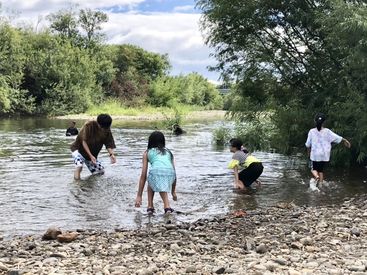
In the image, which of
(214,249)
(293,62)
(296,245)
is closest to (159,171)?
(214,249)

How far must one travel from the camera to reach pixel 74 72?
63.8m

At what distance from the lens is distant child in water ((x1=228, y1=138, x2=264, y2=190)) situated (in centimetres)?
1267

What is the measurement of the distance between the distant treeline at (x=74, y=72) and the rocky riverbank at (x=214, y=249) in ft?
140

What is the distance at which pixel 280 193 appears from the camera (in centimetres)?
1259

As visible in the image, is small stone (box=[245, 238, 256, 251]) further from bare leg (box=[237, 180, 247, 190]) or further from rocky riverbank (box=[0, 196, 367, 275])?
bare leg (box=[237, 180, 247, 190])

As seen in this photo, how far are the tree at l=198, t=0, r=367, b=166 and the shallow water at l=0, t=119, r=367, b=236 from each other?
60.7 inches

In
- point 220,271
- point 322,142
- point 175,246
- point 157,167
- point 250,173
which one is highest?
point 322,142

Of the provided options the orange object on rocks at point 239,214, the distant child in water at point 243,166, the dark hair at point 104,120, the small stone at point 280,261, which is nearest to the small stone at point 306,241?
the small stone at point 280,261

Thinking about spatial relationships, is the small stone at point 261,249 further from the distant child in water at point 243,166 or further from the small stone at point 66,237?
the distant child in water at point 243,166

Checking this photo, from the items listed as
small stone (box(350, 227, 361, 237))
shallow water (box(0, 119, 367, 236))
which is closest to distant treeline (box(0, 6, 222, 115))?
shallow water (box(0, 119, 367, 236))

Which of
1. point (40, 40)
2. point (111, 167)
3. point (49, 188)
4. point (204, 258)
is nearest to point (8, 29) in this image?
point (40, 40)

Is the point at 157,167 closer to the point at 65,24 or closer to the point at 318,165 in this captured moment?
the point at 318,165

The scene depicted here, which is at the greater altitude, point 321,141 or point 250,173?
point 321,141

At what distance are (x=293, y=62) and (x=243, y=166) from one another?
6607mm
